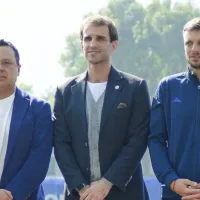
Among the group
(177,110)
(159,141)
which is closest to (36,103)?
(159,141)

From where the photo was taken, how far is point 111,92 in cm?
556

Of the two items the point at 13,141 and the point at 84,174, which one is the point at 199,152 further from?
the point at 13,141

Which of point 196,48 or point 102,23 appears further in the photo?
point 102,23

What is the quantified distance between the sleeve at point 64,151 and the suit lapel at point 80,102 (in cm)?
14

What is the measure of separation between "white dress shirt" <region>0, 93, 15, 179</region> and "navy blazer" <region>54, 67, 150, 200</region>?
1.41 feet

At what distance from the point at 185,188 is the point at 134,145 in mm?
658

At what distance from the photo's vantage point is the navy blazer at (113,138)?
5355 mm

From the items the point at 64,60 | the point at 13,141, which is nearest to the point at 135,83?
the point at 13,141

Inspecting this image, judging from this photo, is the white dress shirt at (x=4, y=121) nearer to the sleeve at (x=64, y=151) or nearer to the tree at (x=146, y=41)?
the sleeve at (x=64, y=151)

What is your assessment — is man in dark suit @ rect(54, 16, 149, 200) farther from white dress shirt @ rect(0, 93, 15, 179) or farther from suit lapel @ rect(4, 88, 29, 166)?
white dress shirt @ rect(0, 93, 15, 179)

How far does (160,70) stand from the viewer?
41.2 meters

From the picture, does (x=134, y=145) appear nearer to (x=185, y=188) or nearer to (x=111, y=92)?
(x=111, y=92)

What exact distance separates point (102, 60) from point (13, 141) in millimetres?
1073

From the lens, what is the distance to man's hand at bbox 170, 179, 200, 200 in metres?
4.92
